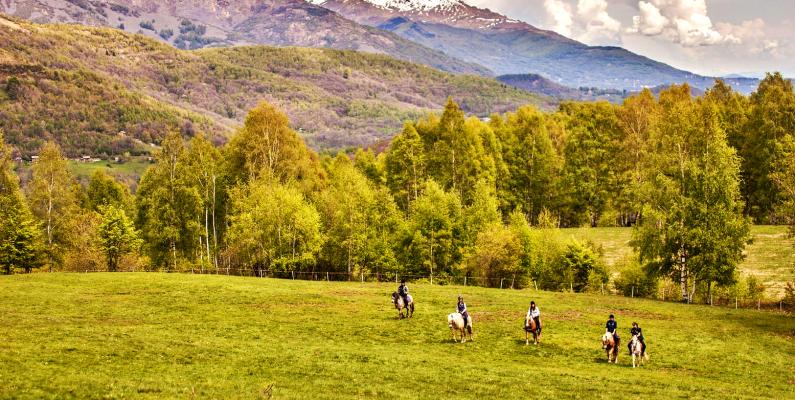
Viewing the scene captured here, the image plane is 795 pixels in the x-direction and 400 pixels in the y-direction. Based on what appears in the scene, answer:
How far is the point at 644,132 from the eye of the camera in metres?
100

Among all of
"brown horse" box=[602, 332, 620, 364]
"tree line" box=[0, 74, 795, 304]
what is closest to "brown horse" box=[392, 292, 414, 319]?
"brown horse" box=[602, 332, 620, 364]

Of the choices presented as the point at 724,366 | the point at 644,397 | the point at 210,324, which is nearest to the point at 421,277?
the point at 210,324

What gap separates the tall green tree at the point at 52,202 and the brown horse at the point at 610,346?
7364 cm

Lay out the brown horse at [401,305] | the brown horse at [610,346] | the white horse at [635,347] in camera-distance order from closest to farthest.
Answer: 1. the white horse at [635,347]
2. the brown horse at [610,346]
3. the brown horse at [401,305]

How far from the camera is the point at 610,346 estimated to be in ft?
111

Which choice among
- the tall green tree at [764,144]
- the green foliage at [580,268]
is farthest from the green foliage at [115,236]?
the tall green tree at [764,144]

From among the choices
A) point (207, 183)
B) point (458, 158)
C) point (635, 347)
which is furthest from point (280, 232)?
point (635, 347)

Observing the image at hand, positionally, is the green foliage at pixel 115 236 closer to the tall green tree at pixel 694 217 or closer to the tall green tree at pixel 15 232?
the tall green tree at pixel 15 232

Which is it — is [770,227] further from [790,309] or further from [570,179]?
[790,309]

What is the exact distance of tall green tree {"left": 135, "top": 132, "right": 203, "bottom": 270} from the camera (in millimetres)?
76625

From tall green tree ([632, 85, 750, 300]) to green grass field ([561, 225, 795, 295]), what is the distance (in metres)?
4.10

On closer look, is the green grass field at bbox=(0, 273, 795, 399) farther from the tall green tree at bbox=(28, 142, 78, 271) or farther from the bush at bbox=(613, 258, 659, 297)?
the tall green tree at bbox=(28, 142, 78, 271)

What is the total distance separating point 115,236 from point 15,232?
10542mm

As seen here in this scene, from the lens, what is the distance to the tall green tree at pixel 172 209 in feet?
251
